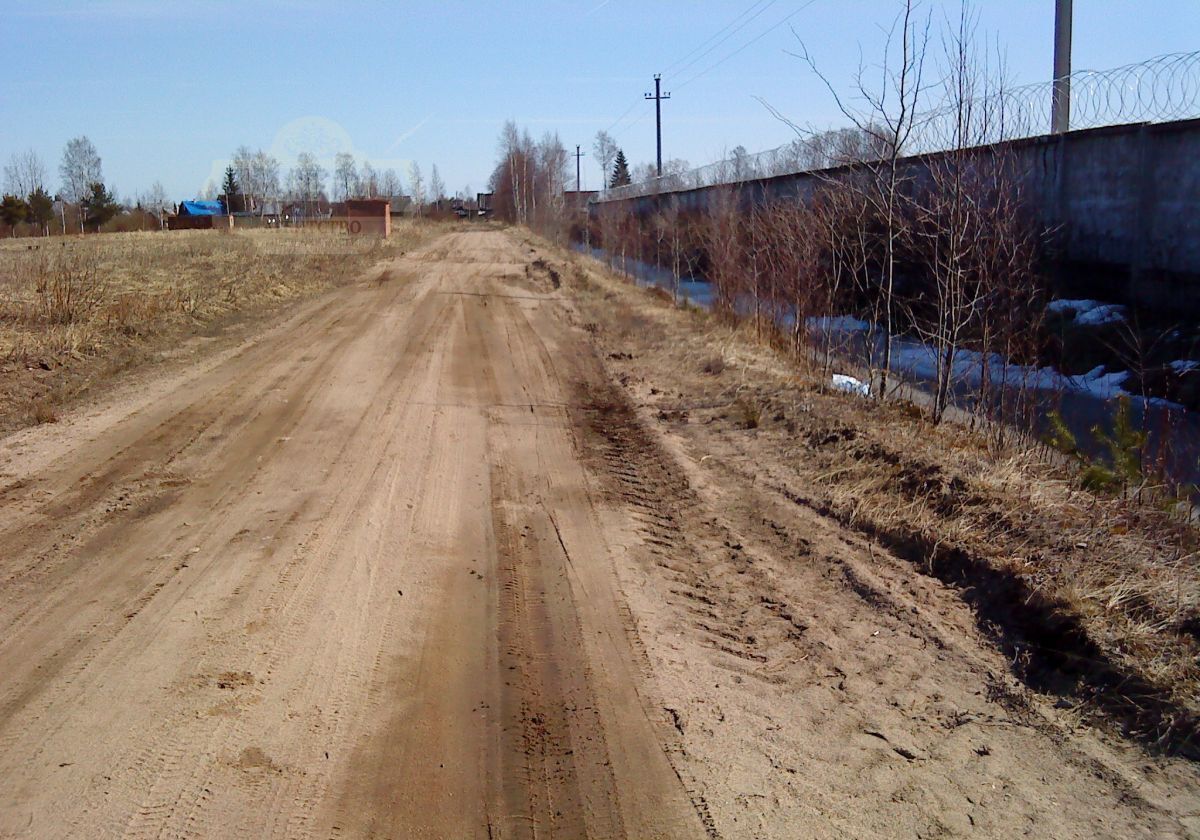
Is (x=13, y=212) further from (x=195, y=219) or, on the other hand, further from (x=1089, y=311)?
(x=1089, y=311)

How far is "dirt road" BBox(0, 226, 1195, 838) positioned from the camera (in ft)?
12.2

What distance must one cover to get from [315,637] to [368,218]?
175ft

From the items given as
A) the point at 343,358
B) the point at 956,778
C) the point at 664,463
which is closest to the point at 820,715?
the point at 956,778

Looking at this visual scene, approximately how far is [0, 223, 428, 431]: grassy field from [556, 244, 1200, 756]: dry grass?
24.8 feet

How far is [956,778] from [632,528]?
3.46 meters

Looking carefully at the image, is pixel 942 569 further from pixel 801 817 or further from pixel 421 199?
pixel 421 199

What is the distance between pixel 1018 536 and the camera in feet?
20.4

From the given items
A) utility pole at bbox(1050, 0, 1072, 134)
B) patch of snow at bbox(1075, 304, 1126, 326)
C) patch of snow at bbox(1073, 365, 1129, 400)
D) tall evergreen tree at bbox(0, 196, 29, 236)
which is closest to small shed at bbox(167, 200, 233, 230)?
tall evergreen tree at bbox(0, 196, 29, 236)

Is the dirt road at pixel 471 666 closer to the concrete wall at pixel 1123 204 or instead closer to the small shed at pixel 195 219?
the concrete wall at pixel 1123 204

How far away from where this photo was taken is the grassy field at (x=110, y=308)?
11883 mm

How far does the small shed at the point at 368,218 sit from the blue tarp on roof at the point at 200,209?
1410 inches

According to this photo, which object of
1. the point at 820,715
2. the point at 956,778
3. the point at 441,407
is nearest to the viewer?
the point at 956,778

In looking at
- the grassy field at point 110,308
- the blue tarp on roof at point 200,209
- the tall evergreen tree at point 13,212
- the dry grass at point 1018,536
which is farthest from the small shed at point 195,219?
the dry grass at point 1018,536

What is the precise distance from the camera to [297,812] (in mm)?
3615
